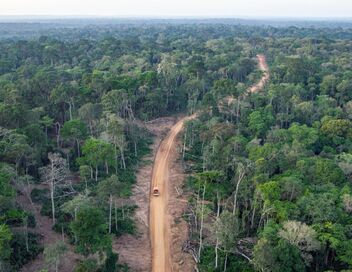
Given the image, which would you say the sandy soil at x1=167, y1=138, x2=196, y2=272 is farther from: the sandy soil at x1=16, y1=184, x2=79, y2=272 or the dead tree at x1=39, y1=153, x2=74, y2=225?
the dead tree at x1=39, y1=153, x2=74, y2=225

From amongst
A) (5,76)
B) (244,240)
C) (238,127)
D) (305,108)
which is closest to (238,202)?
(244,240)

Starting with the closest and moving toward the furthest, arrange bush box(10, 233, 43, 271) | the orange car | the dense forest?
1. the dense forest
2. bush box(10, 233, 43, 271)
3. the orange car

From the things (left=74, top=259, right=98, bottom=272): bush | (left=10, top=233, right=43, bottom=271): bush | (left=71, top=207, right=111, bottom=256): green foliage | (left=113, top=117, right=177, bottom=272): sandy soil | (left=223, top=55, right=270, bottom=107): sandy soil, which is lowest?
(left=113, top=117, right=177, bottom=272): sandy soil

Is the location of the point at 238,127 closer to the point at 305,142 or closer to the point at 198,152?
the point at 198,152

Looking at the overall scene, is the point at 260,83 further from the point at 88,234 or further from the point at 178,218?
the point at 88,234

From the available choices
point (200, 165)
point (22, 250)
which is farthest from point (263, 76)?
point (22, 250)

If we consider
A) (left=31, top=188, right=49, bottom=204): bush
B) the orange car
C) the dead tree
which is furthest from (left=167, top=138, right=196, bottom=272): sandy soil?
(left=31, top=188, right=49, bottom=204): bush

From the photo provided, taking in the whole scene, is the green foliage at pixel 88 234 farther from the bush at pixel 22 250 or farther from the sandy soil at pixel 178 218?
the sandy soil at pixel 178 218
